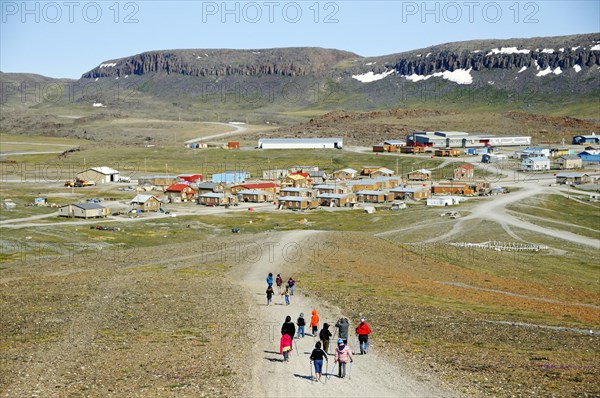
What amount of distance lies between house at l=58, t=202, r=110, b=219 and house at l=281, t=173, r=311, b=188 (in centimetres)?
4183

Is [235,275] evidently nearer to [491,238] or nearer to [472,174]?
[491,238]

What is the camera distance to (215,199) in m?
116

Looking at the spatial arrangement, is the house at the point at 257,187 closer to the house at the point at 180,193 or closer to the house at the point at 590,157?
the house at the point at 180,193

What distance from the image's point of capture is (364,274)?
178 feet

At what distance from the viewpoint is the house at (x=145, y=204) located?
10594cm

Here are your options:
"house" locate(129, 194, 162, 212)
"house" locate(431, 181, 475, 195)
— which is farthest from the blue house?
"house" locate(129, 194, 162, 212)

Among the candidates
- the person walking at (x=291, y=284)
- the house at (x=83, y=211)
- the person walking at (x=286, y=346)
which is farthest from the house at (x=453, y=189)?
the person walking at (x=286, y=346)

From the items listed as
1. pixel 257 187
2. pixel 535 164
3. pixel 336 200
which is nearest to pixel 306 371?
pixel 336 200

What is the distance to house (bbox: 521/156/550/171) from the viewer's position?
156 metres

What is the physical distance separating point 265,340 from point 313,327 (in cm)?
218

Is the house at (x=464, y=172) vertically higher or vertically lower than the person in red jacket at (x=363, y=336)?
higher

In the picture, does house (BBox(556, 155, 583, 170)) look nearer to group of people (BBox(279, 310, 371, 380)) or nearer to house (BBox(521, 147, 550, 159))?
house (BBox(521, 147, 550, 159))

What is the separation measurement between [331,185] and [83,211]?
44638 mm

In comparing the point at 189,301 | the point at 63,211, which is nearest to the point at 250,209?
the point at 63,211
